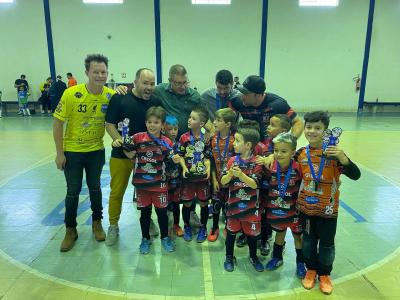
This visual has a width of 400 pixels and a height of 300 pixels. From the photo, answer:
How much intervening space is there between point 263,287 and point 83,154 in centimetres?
267

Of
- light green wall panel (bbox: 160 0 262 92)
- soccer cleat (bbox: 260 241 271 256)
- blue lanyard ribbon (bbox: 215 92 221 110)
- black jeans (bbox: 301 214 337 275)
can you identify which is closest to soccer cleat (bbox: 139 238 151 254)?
soccer cleat (bbox: 260 241 271 256)

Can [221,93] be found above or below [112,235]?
above

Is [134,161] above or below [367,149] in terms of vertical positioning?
above

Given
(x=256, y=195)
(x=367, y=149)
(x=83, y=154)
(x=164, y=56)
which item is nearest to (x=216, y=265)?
(x=256, y=195)

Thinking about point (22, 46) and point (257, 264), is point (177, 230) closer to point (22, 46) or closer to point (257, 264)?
point (257, 264)

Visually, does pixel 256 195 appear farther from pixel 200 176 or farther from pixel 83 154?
pixel 83 154

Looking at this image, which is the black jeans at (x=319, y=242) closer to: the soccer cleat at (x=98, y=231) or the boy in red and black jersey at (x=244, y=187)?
the boy in red and black jersey at (x=244, y=187)

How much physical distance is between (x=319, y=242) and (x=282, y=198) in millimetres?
597

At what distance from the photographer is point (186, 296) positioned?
3.37 m

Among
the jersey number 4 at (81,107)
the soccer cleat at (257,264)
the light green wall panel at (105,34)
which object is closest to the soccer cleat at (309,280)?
the soccer cleat at (257,264)

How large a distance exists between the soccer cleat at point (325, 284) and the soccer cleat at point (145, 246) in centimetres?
208

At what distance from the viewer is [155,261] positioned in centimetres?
401

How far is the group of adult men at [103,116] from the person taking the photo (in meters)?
4.05

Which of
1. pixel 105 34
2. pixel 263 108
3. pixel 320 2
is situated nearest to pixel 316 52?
pixel 320 2
